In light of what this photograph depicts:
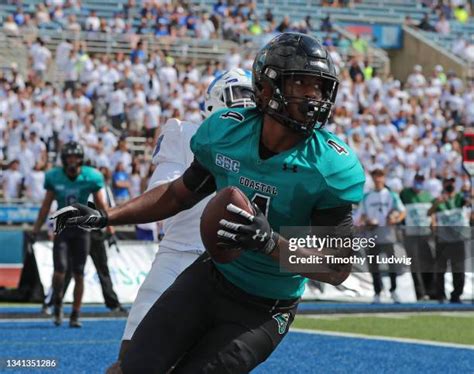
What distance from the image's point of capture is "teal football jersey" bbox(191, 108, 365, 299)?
4.23 metres

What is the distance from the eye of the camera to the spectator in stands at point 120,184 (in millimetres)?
18109

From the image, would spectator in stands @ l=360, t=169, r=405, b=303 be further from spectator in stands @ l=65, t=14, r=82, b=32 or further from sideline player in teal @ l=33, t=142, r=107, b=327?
spectator in stands @ l=65, t=14, r=82, b=32

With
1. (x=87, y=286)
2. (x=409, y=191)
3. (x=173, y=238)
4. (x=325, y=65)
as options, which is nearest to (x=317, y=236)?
(x=325, y=65)

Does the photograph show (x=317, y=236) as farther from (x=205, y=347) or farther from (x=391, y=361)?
(x=391, y=361)

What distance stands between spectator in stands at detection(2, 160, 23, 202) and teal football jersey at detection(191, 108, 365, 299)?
1412 cm

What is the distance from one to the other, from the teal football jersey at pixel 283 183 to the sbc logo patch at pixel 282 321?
0.23ft

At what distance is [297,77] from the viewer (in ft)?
14.4

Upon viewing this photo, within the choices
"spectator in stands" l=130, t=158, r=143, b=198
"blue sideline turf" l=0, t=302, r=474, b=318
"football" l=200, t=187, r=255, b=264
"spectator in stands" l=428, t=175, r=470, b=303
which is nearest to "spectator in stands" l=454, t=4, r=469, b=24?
"spectator in stands" l=130, t=158, r=143, b=198

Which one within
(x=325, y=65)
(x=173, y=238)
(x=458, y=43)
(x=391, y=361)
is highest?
(x=325, y=65)

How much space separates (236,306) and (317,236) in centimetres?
40

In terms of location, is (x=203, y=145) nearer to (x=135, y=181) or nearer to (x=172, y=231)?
(x=172, y=231)

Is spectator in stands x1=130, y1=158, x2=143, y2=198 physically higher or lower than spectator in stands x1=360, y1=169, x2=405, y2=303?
lower

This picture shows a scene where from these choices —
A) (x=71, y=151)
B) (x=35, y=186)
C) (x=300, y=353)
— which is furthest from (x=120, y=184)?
(x=300, y=353)

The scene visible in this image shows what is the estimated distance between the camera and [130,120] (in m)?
21.8
